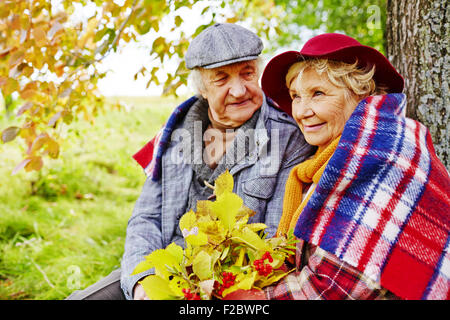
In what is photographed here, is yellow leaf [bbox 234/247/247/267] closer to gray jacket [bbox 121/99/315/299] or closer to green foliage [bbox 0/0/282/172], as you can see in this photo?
gray jacket [bbox 121/99/315/299]

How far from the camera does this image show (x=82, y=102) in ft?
11.5

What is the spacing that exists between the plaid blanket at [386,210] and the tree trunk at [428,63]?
2.39ft

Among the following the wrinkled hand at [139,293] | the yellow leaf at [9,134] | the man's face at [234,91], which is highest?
the man's face at [234,91]

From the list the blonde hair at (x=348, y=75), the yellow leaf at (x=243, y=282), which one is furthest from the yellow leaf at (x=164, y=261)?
the blonde hair at (x=348, y=75)

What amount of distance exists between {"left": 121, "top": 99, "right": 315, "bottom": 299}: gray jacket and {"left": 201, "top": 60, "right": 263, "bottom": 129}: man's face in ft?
0.30

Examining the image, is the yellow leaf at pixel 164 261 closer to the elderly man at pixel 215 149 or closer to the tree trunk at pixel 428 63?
the elderly man at pixel 215 149

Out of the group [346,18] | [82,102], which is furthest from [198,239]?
[346,18]

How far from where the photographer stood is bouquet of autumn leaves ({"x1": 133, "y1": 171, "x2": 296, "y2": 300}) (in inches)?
52.6

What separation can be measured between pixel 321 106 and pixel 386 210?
1.67 feet

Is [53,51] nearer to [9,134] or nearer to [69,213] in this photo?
[9,134]

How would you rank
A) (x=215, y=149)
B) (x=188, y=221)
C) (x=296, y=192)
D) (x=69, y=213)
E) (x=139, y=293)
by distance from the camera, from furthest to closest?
(x=69, y=213), (x=215, y=149), (x=139, y=293), (x=296, y=192), (x=188, y=221)

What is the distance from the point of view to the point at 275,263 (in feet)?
4.59

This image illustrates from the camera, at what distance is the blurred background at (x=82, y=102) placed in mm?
2062
